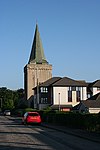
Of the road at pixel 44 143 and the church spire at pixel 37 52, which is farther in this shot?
the church spire at pixel 37 52

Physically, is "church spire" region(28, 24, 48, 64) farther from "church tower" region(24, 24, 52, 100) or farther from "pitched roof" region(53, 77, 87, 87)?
"pitched roof" region(53, 77, 87, 87)

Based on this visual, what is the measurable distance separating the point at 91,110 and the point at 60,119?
28.2 meters

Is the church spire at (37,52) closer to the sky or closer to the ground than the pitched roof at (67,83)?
closer to the sky

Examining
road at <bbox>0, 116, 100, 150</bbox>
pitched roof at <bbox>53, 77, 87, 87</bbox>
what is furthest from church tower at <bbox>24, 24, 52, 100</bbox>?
road at <bbox>0, 116, 100, 150</bbox>

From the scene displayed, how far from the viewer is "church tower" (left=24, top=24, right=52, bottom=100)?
12256cm

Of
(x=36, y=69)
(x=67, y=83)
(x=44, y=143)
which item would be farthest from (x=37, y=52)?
(x=44, y=143)

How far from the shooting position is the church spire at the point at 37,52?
428ft

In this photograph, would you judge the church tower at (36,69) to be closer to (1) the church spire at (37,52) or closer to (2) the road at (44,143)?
(1) the church spire at (37,52)

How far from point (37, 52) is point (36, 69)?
1088cm

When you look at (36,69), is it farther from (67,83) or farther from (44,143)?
(44,143)

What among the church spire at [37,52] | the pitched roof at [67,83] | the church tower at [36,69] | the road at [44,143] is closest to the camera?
the road at [44,143]

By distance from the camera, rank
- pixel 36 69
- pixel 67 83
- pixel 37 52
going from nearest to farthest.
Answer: pixel 67 83 < pixel 36 69 < pixel 37 52

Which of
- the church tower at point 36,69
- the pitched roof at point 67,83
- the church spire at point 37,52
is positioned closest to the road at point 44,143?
the pitched roof at point 67,83

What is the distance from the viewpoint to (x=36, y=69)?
123 meters
